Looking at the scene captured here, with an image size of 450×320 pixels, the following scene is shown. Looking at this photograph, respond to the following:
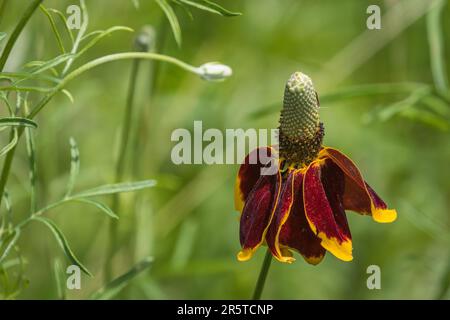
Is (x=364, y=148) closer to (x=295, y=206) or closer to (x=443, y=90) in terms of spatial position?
(x=443, y=90)

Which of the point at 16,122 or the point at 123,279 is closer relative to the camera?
the point at 16,122

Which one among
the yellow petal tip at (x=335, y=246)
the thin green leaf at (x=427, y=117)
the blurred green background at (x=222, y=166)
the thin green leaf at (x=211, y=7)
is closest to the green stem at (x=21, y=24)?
the thin green leaf at (x=211, y=7)

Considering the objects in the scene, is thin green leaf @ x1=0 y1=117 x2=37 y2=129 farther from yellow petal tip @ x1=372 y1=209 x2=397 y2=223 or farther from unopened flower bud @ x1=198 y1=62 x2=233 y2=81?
yellow petal tip @ x1=372 y1=209 x2=397 y2=223

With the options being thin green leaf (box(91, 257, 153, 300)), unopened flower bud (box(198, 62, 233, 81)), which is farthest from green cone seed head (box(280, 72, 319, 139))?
thin green leaf (box(91, 257, 153, 300))

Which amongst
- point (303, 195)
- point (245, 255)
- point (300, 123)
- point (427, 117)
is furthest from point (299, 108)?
point (427, 117)

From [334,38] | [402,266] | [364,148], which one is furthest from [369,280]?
[334,38]

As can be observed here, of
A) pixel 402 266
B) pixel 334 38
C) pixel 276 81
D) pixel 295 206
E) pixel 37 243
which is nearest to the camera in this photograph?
pixel 295 206

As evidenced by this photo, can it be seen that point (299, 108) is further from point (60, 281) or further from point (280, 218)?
point (60, 281)

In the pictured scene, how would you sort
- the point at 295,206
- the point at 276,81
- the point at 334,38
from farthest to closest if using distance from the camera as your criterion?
the point at 334,38 < the point at 276,81 < the point at 295,206
